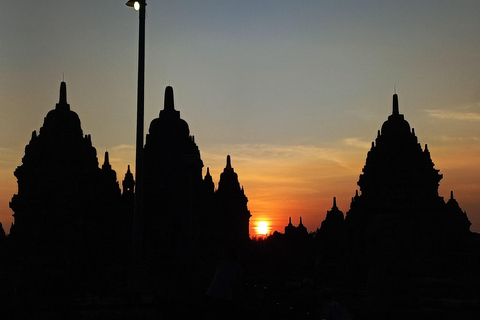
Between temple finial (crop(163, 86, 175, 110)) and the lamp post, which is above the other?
temple finial (crop(163, 86, 175, 110))

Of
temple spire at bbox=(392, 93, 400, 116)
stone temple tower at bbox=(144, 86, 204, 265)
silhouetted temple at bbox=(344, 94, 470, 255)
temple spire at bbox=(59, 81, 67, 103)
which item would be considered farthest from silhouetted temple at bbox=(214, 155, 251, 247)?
temple spire at bbox=(59, 81, 67, 103)

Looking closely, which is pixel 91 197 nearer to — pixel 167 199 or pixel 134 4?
pixel 167 199

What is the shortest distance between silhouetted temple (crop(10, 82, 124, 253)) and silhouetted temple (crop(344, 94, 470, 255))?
2827cm

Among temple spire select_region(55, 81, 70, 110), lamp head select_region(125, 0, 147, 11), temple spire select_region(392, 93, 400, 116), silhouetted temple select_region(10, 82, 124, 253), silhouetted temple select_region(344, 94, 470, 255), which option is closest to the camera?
lamp head select_region(125, 0, 147, 11)

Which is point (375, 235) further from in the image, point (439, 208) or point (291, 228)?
point (291, 228)

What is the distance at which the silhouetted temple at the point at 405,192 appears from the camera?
64750mm

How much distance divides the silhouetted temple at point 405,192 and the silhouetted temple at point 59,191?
1113 inches

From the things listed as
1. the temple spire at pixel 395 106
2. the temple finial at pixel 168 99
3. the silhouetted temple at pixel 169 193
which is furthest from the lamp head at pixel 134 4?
the temple spire at pixel 395 106

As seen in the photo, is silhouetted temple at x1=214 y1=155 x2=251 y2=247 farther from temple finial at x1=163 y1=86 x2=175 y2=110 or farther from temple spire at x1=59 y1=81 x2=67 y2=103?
temple spire at x1=59 y1=81 x2=67 y2=103

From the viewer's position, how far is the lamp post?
1731cm

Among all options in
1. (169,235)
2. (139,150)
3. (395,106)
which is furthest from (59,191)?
(395,106)

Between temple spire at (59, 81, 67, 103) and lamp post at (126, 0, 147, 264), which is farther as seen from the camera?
temple spire at (59, 81, 67, 103)

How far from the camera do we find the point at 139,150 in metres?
17.7

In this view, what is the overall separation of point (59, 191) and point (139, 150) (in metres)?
26.7
